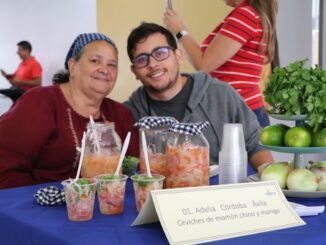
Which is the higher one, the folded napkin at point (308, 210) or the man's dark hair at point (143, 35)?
the man's dark hair at point (143, 35)

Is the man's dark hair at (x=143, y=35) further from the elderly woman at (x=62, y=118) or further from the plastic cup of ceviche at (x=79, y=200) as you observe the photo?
the plastic cup of ceviche at (x=79, y=200)

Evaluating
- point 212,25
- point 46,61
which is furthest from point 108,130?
point 46,61

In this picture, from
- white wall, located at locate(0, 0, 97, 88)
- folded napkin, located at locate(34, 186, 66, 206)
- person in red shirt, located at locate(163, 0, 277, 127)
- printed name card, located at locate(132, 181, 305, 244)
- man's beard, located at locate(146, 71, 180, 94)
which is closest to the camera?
printed name card, located at locate(132, 181, 305, 244)

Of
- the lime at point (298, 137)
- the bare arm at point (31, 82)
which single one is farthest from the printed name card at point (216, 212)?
the bare arm at point (31, 82)

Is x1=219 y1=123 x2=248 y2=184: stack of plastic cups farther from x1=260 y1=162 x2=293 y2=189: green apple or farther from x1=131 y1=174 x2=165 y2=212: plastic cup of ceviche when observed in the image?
x1=131 y1=174 x2=165 y2=212: plastic cup of ceviche

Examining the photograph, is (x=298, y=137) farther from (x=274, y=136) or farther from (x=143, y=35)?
(x=143, y=35)

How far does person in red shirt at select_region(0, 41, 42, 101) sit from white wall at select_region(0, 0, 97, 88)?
54 centimetres

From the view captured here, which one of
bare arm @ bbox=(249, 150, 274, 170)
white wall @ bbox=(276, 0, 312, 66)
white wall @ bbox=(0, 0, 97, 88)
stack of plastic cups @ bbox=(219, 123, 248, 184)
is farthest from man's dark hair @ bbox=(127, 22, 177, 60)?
white wall @ bbox=(0, 0, 97, 88)

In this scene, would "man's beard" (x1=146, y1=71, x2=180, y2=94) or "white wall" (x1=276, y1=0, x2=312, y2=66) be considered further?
"white wall" (x1=276, y1=0, x2=312, y2=66)

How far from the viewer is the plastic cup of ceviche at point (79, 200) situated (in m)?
0.89

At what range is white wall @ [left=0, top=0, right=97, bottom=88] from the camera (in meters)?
7.03

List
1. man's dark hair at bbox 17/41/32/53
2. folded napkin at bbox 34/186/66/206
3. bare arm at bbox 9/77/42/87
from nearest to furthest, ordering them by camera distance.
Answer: folded napkin at bbox 34/186/66/206
bare arm at bbox 9/77/42/87
man's dark hair at bbox 17/41/32/53

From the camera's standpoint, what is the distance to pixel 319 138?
→ 1031 mm

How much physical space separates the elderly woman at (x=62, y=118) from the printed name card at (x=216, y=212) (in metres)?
0.75
